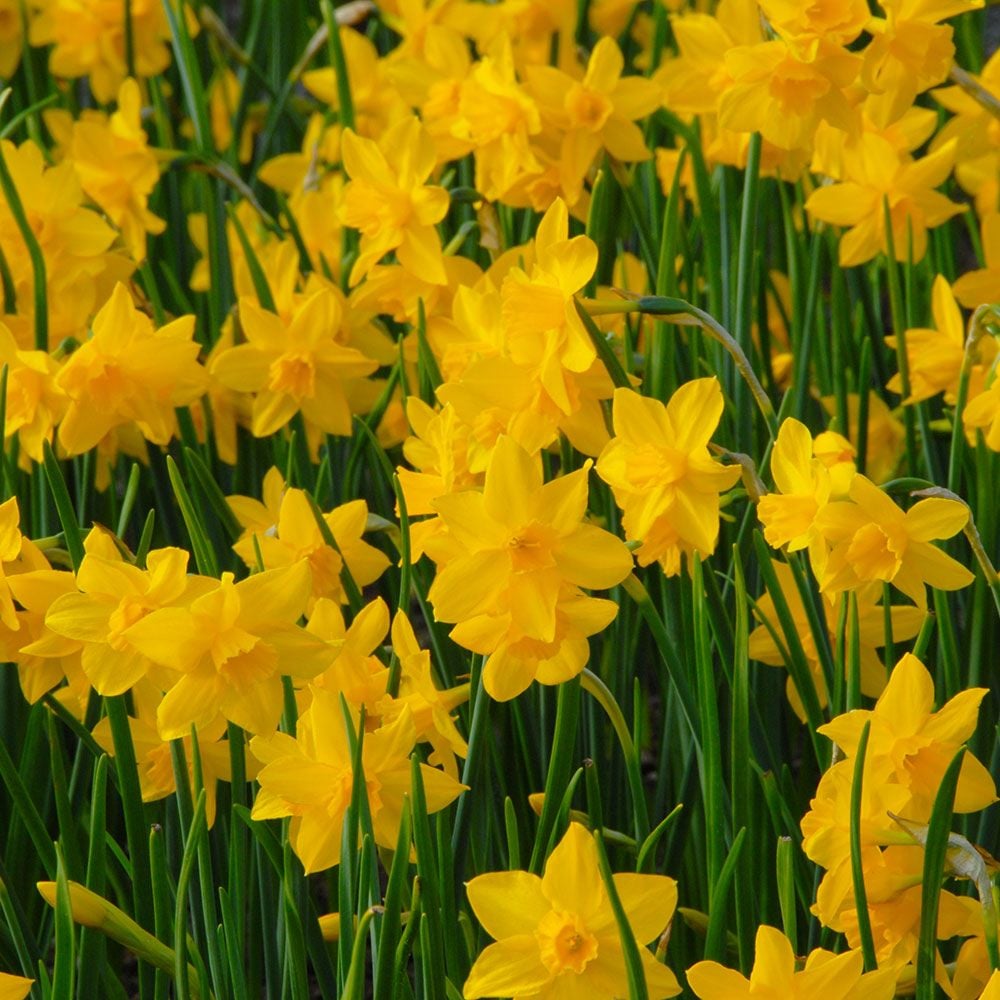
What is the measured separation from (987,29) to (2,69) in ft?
6.97

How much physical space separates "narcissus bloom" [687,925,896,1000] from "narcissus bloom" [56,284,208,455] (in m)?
0.82

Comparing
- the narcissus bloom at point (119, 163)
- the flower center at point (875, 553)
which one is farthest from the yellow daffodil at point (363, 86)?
the flower center at point (875, 553)

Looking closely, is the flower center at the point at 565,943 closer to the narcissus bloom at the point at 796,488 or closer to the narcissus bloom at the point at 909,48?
the narcissus bloom at the point at 796,488

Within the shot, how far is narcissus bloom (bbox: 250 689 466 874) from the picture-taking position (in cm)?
107

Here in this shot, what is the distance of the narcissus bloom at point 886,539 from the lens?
1.12 m

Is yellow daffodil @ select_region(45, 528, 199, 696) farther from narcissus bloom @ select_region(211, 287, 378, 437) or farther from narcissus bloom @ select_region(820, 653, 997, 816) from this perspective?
narcissus bloom @ select_region(211, 287, 378, 437)

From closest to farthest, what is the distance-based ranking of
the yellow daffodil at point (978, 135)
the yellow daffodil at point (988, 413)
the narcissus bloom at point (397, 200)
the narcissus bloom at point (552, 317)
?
the narcissus bloom at point (552, 317) < the yellow daffodil at point (988, 413) < the narcissus bloom at point (397, 200) < the yellow daffodil at point (978, 135)

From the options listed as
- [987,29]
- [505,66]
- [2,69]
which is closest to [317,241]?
[505,66]

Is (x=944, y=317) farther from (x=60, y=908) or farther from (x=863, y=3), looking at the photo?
(x=60, y=908)

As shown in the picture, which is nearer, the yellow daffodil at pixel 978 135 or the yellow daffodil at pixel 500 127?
the yellow daffodil at pixel 500 127

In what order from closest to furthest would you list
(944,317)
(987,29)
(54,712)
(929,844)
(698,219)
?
(929,844) → (54,712) → (944,317) → (698,219) → (987,29)

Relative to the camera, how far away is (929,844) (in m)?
0.99

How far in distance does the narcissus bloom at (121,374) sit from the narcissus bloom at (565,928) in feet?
2.31

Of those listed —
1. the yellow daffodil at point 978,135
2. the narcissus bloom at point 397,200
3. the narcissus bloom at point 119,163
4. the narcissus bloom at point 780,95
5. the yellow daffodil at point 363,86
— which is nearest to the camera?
the narcissus bloom at point 780,95
